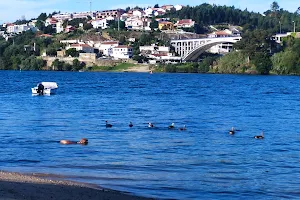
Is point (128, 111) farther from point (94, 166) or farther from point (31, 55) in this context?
point (31, 55)

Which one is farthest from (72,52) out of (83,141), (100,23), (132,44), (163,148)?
(163,148)

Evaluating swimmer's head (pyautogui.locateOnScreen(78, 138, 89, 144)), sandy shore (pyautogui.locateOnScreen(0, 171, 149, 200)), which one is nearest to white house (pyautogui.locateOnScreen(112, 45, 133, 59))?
swimmer's head (pyautogui.locateOnScreen(78, 138, 89, 144))

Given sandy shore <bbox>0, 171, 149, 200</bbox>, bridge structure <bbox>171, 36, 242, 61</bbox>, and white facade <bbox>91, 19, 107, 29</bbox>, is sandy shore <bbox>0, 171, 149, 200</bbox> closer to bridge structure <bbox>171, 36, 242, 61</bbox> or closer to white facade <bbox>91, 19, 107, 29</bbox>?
bridge structure <bbox>171, 36, 242, 61</bbox>

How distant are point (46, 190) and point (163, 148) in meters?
10.5

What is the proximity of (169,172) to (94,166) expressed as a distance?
2.56 meters

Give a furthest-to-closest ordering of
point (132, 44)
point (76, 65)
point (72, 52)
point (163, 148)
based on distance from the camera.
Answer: point (132, 44) < point (76, 65) < point (72, 52) < point (163, 148)

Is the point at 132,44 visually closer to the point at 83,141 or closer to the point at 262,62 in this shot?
the point at 262,62

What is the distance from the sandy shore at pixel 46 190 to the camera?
48.4 feet

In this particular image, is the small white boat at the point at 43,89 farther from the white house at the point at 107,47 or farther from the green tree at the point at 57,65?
the white house at the point at 107,47

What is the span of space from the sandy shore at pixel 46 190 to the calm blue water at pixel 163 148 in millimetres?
1080

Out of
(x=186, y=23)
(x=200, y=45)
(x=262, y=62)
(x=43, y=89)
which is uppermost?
(x=186, y=23)

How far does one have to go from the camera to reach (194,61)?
143 m

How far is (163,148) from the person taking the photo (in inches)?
1017

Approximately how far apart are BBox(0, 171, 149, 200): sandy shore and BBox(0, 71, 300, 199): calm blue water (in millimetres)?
1080
